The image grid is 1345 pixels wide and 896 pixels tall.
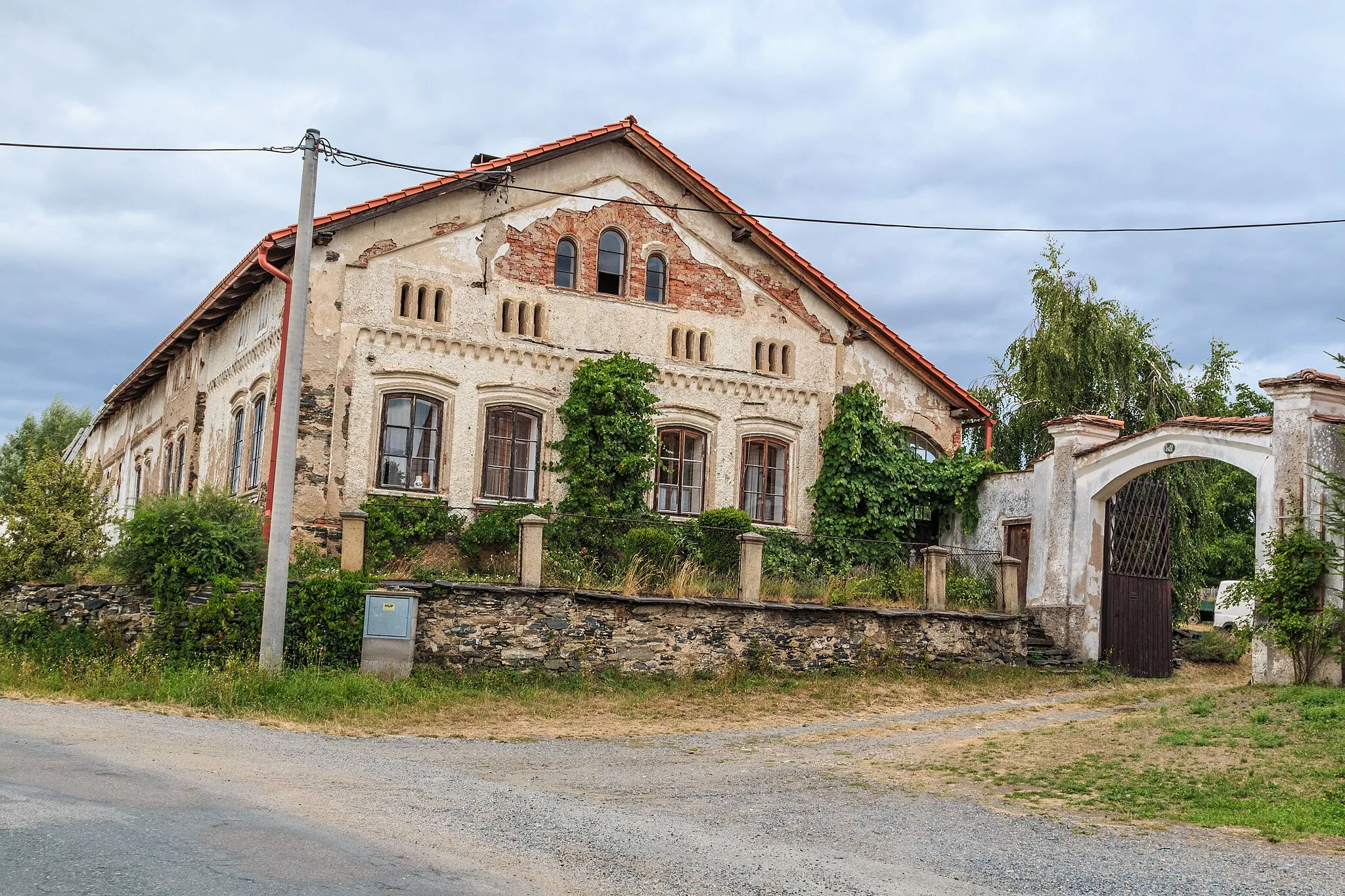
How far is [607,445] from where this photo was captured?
2119 centimetres

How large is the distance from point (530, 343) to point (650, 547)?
4.10 metres

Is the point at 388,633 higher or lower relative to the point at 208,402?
lower

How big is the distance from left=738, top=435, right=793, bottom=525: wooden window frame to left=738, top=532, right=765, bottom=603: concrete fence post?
407 centimetres

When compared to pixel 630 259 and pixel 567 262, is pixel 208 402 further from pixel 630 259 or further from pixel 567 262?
pixel 630 259

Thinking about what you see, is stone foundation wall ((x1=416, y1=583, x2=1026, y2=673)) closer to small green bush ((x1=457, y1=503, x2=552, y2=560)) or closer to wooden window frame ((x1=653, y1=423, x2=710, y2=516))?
small green bush ((x1=457, y1=503, x2=552, y2=560))

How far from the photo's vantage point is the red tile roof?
19938 millimetres

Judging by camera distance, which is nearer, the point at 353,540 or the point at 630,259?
the point at 353,540

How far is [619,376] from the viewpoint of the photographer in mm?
21547

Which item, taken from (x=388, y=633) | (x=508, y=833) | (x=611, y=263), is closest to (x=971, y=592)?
(x=611, y=263)

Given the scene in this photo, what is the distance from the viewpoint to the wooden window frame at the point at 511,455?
824 inches

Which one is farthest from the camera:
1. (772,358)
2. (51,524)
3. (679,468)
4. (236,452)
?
(772,358)

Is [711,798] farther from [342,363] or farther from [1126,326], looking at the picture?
[1126,326]

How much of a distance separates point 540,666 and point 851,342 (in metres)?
10.1

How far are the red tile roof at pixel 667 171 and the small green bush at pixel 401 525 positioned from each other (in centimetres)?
424
